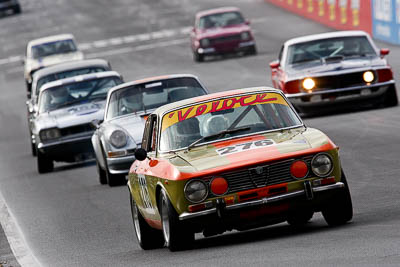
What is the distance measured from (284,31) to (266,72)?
11174 mm

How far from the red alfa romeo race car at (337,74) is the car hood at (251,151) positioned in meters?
10.0

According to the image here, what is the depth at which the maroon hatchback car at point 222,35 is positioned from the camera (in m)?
37.2

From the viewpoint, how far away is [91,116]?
18.6 m

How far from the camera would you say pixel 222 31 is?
37.5m

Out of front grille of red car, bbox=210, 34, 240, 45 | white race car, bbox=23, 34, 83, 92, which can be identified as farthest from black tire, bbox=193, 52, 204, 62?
white race car, bbox=23, 34, 83, 92

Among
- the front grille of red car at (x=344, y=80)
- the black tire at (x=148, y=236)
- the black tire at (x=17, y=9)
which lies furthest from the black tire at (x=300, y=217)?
the black tire at (x=17, y=9)

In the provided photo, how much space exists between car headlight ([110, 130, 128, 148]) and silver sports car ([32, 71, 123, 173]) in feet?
10.1

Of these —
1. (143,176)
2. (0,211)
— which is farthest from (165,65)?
(143,176)

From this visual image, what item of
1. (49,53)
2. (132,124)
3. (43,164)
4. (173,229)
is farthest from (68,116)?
(49,53)

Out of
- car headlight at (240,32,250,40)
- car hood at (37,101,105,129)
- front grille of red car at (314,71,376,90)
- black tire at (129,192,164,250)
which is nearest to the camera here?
black tire at (129,192,164,250)

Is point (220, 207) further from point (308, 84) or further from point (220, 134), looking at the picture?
point (308, 84)

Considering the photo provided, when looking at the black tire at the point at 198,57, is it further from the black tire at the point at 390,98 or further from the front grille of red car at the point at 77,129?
the front grille of red car at the point at 77,129

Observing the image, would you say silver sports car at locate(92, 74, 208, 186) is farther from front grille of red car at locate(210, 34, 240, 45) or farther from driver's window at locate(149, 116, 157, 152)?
front grille of red car at locate(210, 34, 240, 45)

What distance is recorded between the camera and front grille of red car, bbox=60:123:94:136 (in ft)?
61.5
